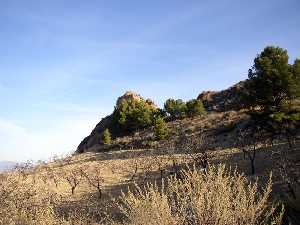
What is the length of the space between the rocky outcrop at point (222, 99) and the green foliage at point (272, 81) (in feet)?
100

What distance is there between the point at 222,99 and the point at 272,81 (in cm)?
4518

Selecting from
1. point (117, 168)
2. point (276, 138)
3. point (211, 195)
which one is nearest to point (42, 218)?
point (211, 195)

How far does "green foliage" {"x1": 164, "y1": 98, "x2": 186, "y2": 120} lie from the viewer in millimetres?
82312

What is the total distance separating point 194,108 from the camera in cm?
7612

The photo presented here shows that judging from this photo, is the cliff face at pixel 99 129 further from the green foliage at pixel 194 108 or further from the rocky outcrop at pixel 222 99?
the green foliage at pixel 194 108

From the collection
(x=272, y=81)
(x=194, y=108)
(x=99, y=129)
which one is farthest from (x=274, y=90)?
(x=99, y=129)

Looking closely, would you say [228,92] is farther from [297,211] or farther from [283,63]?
[297,211]

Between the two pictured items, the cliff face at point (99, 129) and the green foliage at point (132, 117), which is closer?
the green foliage at point (132, 117)

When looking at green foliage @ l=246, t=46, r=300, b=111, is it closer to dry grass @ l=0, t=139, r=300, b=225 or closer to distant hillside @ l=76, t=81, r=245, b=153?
dry grass @ l=0, t=139, r=300, b=225

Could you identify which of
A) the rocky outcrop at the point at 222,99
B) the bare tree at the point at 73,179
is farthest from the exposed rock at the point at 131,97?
the bare tree at the point at 73,179

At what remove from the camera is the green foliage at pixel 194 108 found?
75.7 m

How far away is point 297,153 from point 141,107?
47.1 m

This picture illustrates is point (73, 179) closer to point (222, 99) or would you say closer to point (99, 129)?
point (222, 99)

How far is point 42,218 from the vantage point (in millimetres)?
13086
